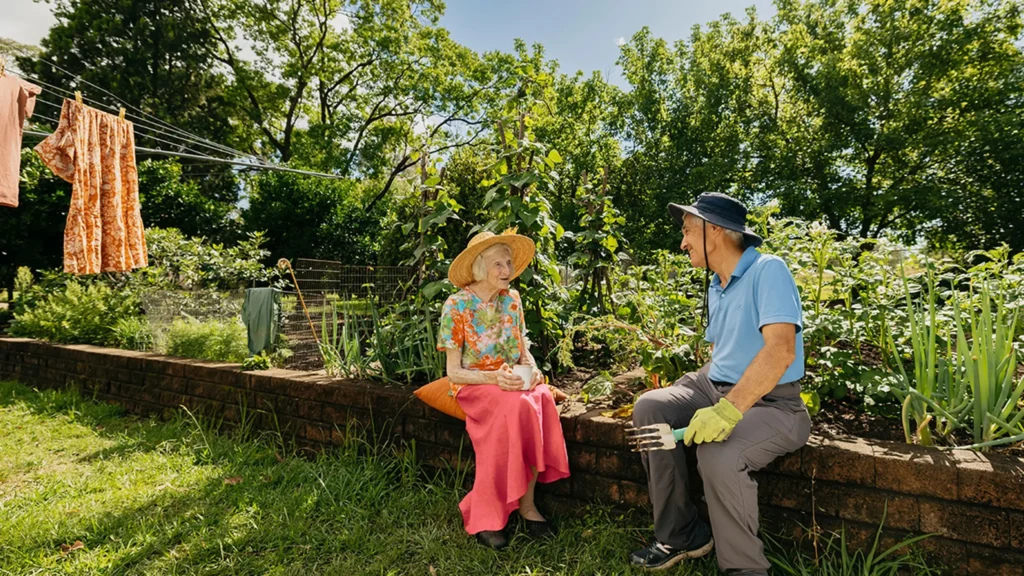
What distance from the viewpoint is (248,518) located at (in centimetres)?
255

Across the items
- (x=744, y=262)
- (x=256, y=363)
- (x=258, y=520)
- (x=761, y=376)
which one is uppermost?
(x=744, y=262)

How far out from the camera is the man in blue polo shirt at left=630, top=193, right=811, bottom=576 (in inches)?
71.5

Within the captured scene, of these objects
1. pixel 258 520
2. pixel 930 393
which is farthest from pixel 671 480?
pixel 258 520

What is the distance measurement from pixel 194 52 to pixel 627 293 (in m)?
18.8

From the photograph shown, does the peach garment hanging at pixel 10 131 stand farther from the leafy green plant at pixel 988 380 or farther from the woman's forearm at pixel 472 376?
the leafy green plant at pixel 988 380

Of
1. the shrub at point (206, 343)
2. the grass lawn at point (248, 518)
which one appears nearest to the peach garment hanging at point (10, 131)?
the shrub at point (206, 343)

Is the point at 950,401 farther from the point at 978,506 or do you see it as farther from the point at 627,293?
the point at 627,293

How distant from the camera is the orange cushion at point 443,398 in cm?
260

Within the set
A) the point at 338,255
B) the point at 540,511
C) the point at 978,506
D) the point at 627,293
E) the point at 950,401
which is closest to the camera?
the point at 978,506

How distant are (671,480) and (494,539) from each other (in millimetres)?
791

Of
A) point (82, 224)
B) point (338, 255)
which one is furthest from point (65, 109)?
point (338, 255)

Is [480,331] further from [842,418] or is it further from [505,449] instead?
[842,418]

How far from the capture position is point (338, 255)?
14438 mm

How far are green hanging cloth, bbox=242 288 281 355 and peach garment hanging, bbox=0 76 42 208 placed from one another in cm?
171
